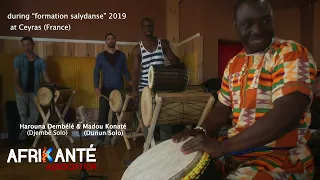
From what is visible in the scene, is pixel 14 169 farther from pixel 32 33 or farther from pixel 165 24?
pixel 165 24

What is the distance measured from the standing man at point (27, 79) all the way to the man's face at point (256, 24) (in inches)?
141

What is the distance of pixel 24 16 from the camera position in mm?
4391

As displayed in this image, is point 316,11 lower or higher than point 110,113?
higher

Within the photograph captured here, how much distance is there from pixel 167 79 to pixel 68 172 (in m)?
1.21

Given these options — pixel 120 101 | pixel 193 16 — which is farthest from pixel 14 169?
pixel 193 16

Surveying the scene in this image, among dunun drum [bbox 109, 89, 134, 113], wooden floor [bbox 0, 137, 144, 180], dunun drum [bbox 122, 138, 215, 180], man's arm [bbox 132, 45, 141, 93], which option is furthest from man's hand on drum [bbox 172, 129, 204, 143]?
dunun drum [bbox 109, 89, 134, 113]

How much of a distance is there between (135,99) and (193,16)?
161cm

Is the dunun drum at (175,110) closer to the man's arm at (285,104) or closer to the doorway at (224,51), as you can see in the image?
the man's arm at (285,104)

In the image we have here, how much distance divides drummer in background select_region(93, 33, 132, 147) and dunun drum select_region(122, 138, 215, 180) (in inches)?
116

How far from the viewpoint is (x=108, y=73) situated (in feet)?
13.4

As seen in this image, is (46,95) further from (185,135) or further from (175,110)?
(185,135)

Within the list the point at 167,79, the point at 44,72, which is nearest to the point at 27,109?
the point at 44,72

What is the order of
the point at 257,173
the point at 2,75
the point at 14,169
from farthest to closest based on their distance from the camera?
the point at 2,75 → the point at 14,169 → the point at 257,173

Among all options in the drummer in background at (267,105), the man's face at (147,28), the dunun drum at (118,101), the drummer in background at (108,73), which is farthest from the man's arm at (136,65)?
the drummer in background at (267,105)
